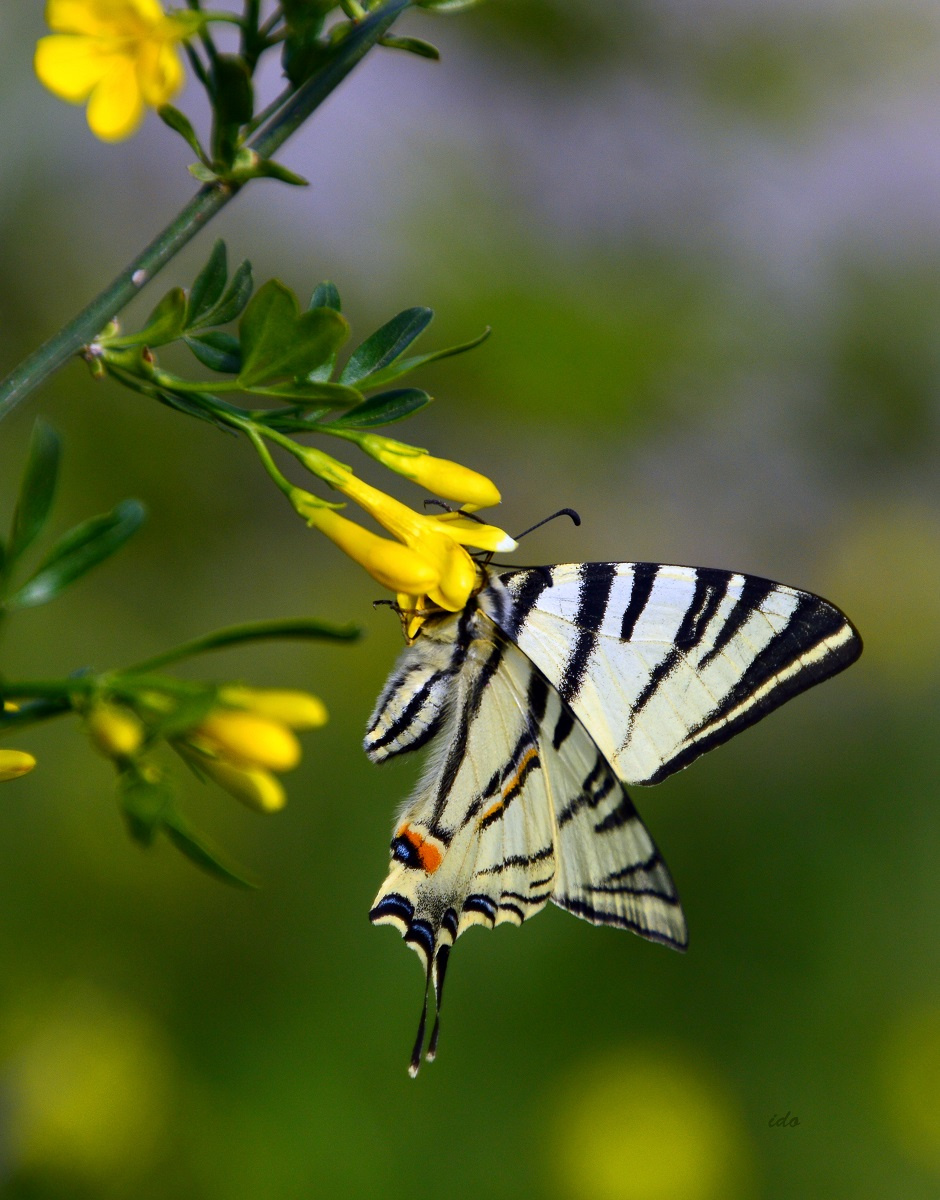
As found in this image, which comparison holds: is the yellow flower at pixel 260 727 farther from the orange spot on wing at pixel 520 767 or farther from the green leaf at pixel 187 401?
the orange spot on wing at pixel 520 767

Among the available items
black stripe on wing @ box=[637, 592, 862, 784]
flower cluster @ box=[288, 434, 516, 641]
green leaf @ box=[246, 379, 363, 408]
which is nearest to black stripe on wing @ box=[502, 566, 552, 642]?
black stripe on wing @ box=[637, 592, 862, 784]

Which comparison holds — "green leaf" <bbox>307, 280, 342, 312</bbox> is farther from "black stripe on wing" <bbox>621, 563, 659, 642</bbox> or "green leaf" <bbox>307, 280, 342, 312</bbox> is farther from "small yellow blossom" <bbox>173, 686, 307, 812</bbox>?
"black stripe on wing" <bbox>621, 563, 659, 642</bbox>

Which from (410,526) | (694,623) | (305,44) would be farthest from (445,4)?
(694,623)

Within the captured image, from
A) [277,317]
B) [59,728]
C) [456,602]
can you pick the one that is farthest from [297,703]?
[59,728]

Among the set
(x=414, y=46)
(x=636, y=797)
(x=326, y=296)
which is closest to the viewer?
(x=414, y=46)

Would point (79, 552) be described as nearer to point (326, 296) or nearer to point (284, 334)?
point (284, 334)

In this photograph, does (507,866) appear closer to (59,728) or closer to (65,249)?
(59,728)
